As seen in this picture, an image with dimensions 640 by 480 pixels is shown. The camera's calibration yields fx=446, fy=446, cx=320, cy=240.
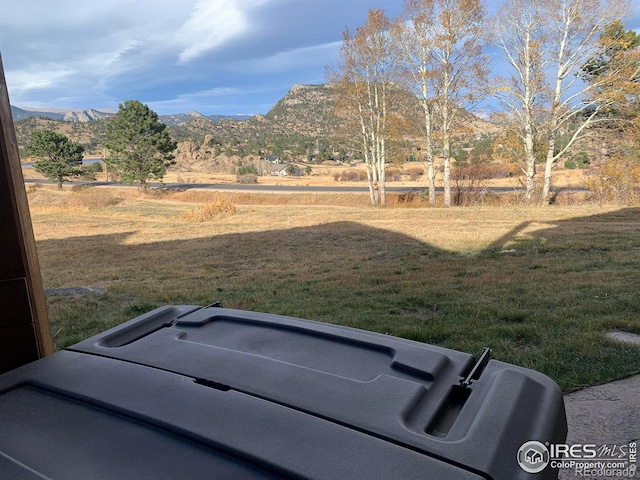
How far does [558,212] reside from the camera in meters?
14.9

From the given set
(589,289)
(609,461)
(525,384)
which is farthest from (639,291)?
(525,384)

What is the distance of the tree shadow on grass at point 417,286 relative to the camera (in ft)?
12.9

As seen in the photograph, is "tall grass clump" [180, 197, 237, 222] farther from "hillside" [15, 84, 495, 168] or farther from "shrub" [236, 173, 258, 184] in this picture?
"hillside" [15, 84, 495, 168]

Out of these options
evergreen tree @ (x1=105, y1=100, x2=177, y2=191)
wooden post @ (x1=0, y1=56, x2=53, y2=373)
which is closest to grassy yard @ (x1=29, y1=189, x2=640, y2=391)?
wooden post @ (x1=0, y1=56, x2=53, y2=373)

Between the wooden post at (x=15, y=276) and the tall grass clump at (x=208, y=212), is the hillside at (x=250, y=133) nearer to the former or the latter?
the tall grass clump at (x=208, y=212)

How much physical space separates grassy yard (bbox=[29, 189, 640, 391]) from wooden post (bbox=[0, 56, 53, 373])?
10.2 ft

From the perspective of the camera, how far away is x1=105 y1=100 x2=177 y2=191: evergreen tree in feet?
116

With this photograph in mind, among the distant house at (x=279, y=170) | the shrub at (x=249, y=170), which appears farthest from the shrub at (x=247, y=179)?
the shrub at (x=249, y=170)

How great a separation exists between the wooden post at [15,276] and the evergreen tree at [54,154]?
4346 cm

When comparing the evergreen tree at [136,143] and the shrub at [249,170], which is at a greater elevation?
the evergreen tree at [136,143]

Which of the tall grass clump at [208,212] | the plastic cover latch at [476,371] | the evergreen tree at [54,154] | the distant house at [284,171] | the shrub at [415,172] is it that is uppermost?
the evergreen tree at [54,154]
